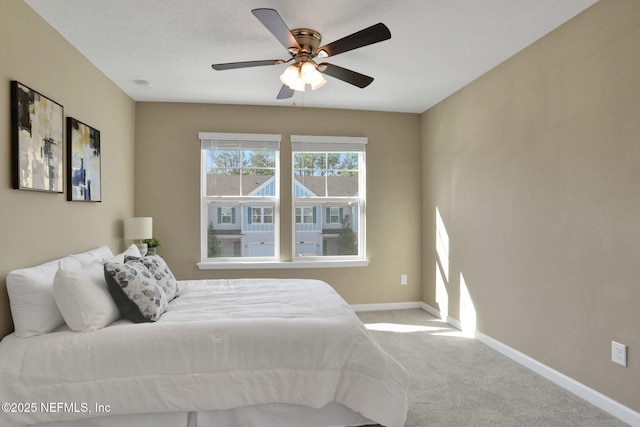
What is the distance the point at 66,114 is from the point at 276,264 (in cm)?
267

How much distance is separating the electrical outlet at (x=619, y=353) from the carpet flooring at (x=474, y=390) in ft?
1.16

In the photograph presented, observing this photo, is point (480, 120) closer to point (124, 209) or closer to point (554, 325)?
point (554, 325)

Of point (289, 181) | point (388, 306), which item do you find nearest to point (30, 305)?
point (289, 181)

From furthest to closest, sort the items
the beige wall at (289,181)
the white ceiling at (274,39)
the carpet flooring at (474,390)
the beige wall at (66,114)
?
the beige wall at (289,181) → the white ceiling at (274,39) → the carpet flooring at (474,390) → the beige wall at (66,114)

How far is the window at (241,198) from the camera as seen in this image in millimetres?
4762

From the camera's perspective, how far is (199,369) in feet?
6.76

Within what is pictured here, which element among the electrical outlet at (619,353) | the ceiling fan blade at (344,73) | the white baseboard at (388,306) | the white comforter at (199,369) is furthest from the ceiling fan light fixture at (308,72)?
the white baseboard at (388,306)

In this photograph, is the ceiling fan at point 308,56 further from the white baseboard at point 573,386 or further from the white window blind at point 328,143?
the white baseboard at point 573,386

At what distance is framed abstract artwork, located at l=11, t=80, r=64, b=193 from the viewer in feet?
7.57

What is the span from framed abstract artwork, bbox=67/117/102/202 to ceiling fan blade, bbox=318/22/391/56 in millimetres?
2085

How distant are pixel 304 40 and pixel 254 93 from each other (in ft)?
5.43

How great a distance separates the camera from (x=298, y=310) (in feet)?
8.19

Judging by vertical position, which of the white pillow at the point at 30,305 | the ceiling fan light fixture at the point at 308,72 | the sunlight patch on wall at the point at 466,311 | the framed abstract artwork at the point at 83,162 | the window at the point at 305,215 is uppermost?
the ceiling fan light fixture at the point at 308,72

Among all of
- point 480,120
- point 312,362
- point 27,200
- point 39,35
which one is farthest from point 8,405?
point 480,120
